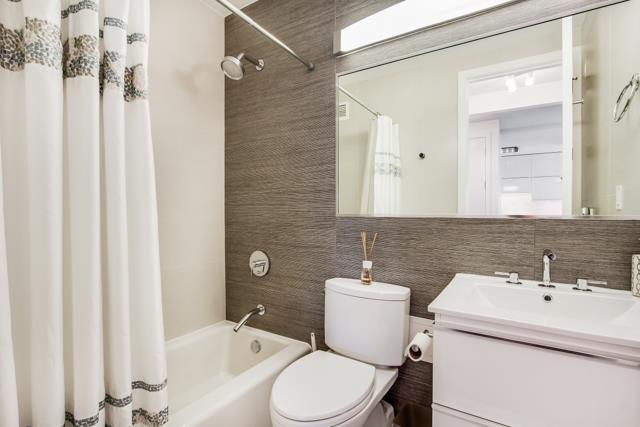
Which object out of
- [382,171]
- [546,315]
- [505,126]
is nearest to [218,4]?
[382,171]

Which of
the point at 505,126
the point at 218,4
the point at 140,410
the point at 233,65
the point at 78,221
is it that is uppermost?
the point at 218,4

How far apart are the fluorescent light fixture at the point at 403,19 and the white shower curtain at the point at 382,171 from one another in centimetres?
38

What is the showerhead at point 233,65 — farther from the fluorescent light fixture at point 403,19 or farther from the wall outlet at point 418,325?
the wall outlet at point 418,325

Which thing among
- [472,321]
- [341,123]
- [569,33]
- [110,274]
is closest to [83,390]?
[110,274]

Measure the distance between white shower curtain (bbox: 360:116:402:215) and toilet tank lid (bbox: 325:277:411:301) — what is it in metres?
0.35

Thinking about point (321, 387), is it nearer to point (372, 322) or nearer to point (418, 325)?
point (372, 322)

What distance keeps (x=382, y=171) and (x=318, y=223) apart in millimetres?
429

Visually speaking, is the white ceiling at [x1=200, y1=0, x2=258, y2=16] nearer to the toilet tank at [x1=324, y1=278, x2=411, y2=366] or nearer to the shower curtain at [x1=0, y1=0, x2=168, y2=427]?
the shower curtain at [x1=0, y1=0, x2=168, y2=427]

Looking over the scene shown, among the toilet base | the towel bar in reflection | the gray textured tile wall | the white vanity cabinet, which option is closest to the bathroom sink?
the white vanity cabinet

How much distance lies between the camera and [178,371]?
162 centimetres

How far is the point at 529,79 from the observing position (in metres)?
1.19

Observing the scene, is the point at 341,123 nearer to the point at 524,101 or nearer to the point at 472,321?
the point at 524,101

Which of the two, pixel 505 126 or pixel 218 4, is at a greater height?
pixel 218 4

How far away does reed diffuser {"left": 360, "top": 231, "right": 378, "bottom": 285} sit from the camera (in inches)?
55.1
